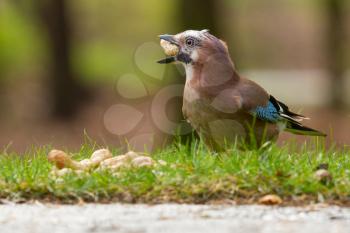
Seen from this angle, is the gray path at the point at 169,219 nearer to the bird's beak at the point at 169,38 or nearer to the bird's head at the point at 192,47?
the bird's head at the point at 192,47

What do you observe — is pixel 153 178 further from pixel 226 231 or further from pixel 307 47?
pixel 307 47

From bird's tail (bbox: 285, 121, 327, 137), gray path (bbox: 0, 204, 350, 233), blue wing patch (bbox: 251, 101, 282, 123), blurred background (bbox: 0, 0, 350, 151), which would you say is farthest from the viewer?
blurred background (bbox: 0, 0, 350, 151)

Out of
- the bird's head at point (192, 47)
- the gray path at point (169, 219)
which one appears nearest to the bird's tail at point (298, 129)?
the bird's head at point (192, 47)

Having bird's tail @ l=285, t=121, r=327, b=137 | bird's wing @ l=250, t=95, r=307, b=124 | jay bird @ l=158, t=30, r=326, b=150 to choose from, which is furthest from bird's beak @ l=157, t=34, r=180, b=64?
bird's tail @ l=285, t=121, r=327, b=137

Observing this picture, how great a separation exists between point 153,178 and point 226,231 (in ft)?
4.01

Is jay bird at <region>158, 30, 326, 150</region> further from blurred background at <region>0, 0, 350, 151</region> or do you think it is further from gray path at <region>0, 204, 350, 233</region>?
blurred background at <region>0, 0, 350, 151</region>

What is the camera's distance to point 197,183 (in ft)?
20.6

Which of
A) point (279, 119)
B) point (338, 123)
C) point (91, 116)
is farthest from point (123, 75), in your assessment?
point (279, 119)

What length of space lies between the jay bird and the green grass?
60cm

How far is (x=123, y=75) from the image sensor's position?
91.4 feet

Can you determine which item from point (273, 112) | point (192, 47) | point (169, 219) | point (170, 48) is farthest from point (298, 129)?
point (169, 219)

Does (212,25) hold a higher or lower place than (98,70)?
higher

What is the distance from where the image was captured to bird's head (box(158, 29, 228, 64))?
7.56 meters

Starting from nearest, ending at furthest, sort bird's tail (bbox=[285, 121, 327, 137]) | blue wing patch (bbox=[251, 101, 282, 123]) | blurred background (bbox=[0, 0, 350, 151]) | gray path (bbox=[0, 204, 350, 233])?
gray path (bbox=[0, 204, 350, 233]), blue wing patch (bbox=[251, 101, 282, 123]), bird's tail (bbox=[285, 121, 327, 137]), blurred background (bbox=[0, 0, 350, 151])
